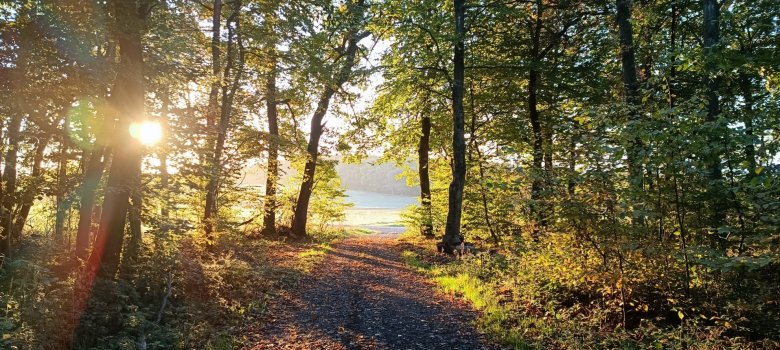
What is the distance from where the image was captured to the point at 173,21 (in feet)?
32.6

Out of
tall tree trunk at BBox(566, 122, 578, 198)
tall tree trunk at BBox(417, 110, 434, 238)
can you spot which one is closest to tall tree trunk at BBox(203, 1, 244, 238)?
tall tree trunk at BBox(566, 122, 578, 198)

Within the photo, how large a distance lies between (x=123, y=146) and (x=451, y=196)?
1056 cm

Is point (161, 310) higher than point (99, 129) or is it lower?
lower

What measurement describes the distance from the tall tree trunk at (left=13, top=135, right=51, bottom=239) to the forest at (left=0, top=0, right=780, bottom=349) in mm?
79

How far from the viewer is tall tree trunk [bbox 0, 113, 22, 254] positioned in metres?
8.33

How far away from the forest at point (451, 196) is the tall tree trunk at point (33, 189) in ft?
0.26

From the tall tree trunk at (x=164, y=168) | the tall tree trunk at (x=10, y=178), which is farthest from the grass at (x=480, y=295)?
the tall tree trunk at (x=10, y=178)

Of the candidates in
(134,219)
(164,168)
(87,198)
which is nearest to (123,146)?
(164,168)

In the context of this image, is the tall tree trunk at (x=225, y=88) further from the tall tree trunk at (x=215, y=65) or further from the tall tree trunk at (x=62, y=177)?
the tall tree trunk at (x=62, y=177)

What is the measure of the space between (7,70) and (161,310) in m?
5.23

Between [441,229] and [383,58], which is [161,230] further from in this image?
[441,229]

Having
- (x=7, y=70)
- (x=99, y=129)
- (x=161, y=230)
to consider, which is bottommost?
(x=161, y=230)

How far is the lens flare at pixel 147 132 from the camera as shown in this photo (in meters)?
8.02

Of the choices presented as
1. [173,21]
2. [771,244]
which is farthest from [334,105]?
[771,244]
